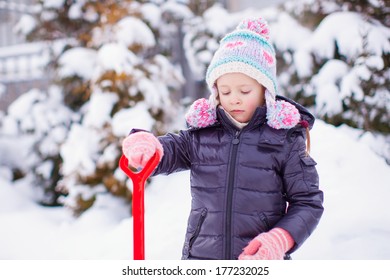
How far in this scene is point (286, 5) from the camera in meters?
5.31

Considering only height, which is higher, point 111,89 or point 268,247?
point 111,89

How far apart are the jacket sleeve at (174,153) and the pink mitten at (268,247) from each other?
50 cm

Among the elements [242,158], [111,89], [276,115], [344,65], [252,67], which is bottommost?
[242,158]

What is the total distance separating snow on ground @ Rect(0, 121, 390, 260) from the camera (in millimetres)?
2609

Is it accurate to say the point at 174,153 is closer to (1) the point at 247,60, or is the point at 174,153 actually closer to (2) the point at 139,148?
(2) the point at 139,148

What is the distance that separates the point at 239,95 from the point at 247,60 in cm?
13

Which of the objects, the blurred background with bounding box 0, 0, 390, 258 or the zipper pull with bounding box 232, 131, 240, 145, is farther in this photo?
the blurred background with bounding box 0, 0, 390, 258

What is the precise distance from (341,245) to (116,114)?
2591 millimetres

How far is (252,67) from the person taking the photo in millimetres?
1693

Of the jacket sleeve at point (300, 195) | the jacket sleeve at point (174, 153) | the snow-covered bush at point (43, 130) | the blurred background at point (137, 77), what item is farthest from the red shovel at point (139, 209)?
the snow-covered bush at point (43, 130)

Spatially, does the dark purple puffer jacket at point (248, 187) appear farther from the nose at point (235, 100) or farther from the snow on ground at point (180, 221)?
the snow on ground at point (180, 221)

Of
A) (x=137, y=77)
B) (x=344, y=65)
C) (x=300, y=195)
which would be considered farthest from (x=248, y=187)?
(x=137, y=77)

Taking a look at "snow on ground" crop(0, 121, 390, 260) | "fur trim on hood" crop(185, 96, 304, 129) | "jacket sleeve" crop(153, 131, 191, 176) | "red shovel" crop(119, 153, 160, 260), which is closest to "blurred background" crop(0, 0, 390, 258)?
"snow on ground" crop(0, 121, 390, 260)

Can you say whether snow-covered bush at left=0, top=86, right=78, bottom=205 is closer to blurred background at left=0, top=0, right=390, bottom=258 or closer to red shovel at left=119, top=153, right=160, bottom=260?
blurred background at left=0, top=0, right=390, bottom=258
